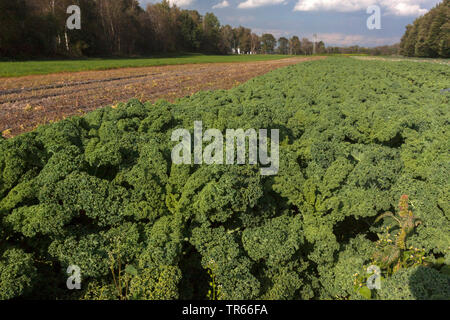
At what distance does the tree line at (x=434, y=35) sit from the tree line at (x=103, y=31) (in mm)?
66376

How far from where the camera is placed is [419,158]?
4.25 meters

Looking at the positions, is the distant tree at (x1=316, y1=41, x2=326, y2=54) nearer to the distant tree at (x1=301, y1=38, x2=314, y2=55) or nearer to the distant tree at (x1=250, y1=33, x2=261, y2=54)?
the distant tree at (x1=301, y1=38, x2=314, y2=55)

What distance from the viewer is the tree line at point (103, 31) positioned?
44125 mm

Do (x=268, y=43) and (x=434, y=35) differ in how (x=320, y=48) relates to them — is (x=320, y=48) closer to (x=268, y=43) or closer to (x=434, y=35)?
(x=268, y=43)

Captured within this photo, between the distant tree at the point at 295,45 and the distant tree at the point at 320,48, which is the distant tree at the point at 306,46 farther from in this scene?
the distant tree at the point at 320,48

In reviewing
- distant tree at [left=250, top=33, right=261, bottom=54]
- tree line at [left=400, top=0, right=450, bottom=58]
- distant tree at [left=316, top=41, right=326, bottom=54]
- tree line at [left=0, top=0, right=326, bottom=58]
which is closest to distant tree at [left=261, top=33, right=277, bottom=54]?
distant tree at [left=250, top=33, right=261, bottom=54]

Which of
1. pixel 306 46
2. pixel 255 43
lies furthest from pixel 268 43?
pixel 306 46

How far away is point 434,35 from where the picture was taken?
76062 mm

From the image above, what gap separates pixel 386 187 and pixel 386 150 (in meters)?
0.94

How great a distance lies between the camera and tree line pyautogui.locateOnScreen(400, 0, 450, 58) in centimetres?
7256

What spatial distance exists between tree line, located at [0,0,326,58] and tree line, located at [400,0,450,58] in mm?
66376

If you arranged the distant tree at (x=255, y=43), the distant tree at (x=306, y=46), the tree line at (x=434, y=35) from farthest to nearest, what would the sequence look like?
the distant tree at (x=306, y=46) < the distant tree at (x=255, y=43) < the tree line at (x=434, y=35)

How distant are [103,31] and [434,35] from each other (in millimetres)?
87863

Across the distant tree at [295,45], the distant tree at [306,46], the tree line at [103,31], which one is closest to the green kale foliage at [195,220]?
the tree line at [103,31]
